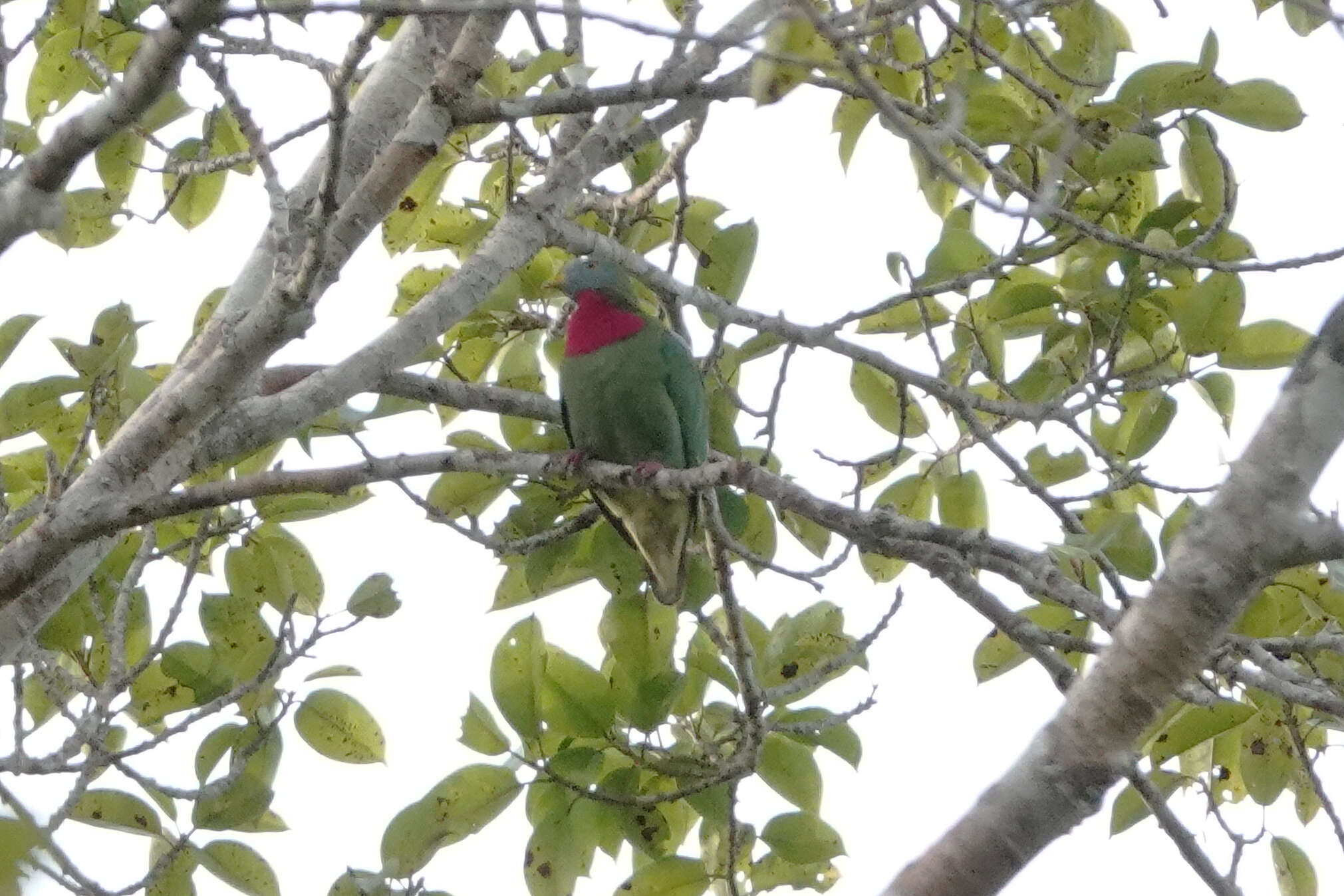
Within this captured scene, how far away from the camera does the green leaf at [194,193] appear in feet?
14.6

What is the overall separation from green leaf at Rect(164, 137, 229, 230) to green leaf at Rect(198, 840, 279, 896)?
77.8 inches

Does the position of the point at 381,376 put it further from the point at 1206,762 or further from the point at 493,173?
the point at 1206,762

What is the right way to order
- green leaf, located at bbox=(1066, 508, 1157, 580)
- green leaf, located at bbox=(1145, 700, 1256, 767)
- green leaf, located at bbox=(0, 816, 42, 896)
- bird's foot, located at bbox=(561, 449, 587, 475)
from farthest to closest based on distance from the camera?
bird's foot, located at bbox=(561, 449, 587, 475) < green leaf, located at bbox=(1145, 700, 1256, 767) < green leaf, located at bbox=(1066, 508, 1157, 580) < green leaf, located at bbox=(0, 816, 42, 896)

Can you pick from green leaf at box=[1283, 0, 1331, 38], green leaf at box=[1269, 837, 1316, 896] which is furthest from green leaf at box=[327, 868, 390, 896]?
green leaf at box=[1283, 0, 1331, 38]

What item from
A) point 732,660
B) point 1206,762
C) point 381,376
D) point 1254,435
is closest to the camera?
point 1254,435

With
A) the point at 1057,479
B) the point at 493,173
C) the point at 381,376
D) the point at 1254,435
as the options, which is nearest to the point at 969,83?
the point at 1057,479

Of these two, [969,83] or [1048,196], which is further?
[969,83]

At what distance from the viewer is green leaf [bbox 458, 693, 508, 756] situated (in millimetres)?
3701

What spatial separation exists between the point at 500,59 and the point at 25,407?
1558 mm

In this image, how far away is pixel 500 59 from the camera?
3816 mm

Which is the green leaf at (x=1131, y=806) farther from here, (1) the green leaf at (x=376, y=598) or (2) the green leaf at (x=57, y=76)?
(2) the green leaf at (x=57, y=76)

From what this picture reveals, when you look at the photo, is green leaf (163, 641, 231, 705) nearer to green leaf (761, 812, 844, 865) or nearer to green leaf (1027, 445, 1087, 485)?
green leaf (761, 812, 844, 865)

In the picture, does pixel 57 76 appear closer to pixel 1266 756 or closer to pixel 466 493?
pixel 466 493

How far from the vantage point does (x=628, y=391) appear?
4891mm
